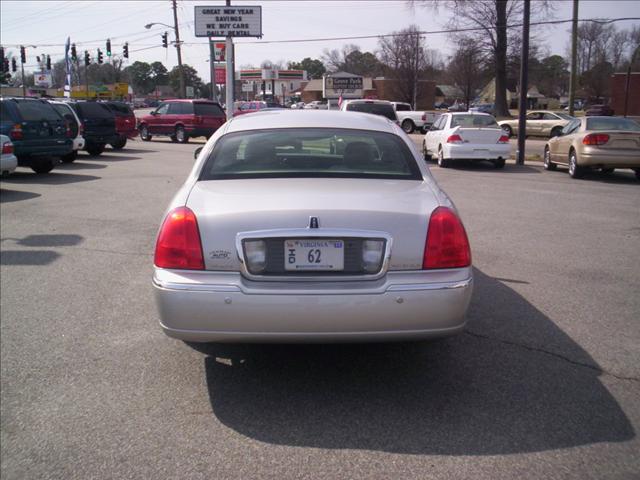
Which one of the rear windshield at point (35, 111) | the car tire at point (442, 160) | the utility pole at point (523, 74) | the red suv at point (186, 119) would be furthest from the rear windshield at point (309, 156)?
the red suv at point (186, 119)

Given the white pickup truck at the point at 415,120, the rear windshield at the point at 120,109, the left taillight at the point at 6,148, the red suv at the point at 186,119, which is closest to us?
the left taillight at the point at 6,148

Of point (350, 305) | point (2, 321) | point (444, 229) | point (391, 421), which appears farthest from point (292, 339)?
point (2, 321)

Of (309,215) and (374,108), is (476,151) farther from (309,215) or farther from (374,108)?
(309,215)

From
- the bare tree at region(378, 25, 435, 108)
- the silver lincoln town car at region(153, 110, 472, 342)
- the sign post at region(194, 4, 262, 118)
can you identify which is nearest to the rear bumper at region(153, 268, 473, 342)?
the silver lincoln town car at region(153, 110, 472, 342)

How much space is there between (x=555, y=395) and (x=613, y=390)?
0.37 metres

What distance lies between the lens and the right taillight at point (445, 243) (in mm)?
3650

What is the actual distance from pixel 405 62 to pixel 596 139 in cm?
5454

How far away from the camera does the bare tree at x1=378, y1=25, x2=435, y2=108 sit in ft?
215

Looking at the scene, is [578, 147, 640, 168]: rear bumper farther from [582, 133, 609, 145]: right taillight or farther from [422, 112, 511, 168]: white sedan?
[422, 112, 511, 168]: white sedan

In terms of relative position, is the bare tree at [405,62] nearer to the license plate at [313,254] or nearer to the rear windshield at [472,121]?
the rear windshield at [472,121]

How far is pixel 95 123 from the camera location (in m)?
21.8

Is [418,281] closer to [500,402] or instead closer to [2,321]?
[500,402]

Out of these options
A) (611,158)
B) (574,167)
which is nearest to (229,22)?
(574,167)

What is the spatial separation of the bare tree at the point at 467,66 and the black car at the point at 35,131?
36146 mm
